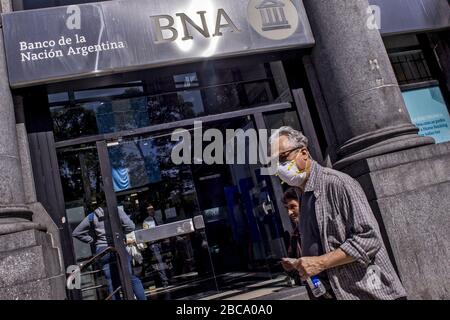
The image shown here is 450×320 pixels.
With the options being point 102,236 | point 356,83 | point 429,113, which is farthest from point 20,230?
point 429,113

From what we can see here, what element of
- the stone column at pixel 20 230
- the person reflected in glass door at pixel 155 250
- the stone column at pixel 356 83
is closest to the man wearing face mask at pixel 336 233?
the stone column at pixel 356 83

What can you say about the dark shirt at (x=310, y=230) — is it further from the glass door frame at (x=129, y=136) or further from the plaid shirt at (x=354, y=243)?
the glass door frame at (x=129, y=136)

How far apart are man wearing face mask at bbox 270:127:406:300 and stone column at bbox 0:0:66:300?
3.24 m

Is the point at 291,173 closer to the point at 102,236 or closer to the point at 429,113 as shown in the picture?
the point at 102,236

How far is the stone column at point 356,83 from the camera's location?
5438mm

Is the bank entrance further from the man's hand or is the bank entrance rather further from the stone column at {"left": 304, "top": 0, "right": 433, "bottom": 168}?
the man's hand

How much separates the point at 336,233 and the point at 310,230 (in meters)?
0.20

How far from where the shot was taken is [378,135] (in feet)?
17.5

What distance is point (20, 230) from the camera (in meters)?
4.43

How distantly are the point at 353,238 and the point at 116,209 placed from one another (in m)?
4.21

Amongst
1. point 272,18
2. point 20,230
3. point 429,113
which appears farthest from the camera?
point 429,113

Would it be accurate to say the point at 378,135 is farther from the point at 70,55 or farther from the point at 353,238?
the point at 70,55

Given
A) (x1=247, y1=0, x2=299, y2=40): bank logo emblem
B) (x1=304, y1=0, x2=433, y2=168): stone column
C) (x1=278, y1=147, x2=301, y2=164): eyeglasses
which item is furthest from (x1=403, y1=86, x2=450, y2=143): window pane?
(x1=278, y1=147, x2=301, y2=164): eyeglasses
